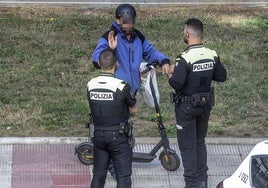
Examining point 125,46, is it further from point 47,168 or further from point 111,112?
point 47,168

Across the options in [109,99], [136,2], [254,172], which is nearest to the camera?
[254,172]

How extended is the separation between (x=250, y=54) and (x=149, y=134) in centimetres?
366

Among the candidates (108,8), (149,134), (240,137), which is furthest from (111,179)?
(108,8)

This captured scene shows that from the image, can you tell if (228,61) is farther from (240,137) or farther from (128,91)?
(128,91)

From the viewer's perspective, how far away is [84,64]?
13242 mm

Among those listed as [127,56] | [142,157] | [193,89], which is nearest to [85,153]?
[142,157]

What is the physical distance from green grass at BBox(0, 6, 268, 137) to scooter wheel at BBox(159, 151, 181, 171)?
113 centimetres

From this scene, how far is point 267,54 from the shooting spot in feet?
45.3

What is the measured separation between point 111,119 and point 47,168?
6.30 ft

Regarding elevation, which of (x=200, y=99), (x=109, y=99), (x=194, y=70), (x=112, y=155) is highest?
(x=194, y=70)

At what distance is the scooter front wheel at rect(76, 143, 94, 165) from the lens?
9.73m

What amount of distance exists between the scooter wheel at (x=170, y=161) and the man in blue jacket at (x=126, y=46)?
966 millimetres

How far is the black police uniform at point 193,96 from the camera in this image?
28.5 feet

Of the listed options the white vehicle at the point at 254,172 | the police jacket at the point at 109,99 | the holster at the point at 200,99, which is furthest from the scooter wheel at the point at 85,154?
the white vehicle at the point at 254,172
